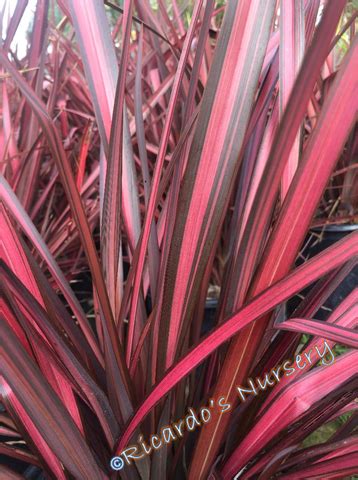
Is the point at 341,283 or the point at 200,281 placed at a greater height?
the point at 200,281

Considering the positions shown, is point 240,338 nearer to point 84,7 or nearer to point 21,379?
point 21,379

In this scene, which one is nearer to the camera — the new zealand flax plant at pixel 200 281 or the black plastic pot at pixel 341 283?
the new zealand flax plant at pixel 200 281

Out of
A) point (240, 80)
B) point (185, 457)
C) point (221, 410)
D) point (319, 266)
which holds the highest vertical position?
point (240, 80)

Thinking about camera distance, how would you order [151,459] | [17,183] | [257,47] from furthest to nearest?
[17,183] < [151,459] < [257,47]

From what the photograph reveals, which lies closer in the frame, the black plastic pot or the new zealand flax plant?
the new zealand flax plant

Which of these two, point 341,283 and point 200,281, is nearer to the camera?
point 200,281

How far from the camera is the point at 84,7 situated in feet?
1.26

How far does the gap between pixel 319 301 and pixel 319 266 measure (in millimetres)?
158

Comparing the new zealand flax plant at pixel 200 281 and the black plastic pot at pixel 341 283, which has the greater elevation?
the new zealand flax plant at pixel 200 281

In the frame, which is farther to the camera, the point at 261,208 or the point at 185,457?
the point at 185,457

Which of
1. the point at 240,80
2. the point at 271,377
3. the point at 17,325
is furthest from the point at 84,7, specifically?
the point at 271,377

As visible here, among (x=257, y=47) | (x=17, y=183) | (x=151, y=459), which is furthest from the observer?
(x=17, y=183)

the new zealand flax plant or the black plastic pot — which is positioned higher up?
the new zealand flax plant

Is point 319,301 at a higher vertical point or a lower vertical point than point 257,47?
lower
